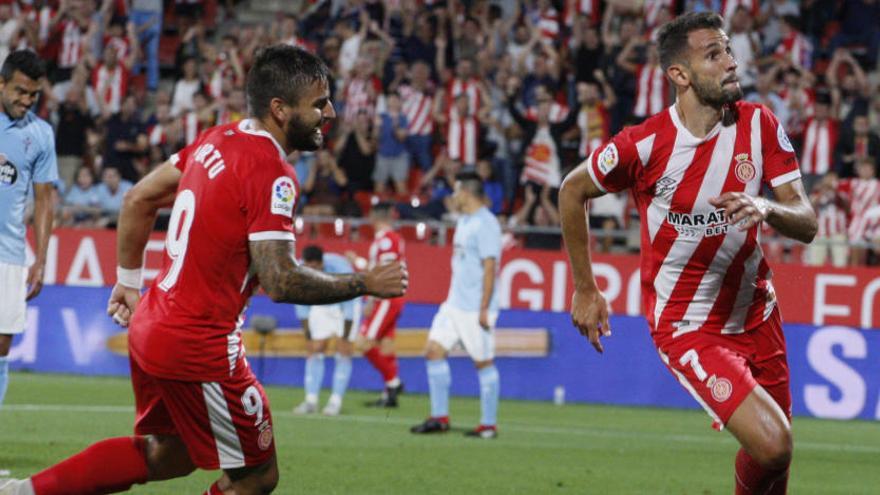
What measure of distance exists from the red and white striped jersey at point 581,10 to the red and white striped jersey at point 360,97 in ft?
10.7

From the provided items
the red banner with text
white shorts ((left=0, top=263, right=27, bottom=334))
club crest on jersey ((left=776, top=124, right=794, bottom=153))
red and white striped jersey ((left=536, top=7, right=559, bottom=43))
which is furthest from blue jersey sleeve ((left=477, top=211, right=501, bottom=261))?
red and white striped jersey ((left=536, top=7, right=559, bottom=43))

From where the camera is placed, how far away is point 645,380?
15.8m

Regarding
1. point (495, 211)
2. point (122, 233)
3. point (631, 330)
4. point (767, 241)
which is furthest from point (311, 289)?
point (495, 211)

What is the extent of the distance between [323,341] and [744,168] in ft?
27.6

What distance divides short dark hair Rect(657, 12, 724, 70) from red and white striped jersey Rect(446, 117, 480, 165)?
13421 mm

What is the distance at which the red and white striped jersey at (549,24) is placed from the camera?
21109 millimetres

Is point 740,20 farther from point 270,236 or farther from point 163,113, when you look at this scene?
point 270,236

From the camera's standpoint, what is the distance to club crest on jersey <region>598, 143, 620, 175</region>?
258 inches

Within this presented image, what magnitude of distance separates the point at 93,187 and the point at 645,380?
29.1 feet

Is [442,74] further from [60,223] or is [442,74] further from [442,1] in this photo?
[60,223]

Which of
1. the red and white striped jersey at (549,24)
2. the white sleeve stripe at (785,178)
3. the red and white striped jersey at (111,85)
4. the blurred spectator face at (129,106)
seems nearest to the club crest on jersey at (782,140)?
the white sleeve stripe at (785,178)

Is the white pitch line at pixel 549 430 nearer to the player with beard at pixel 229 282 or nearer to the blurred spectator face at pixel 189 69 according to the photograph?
the player with beard at pixel 229 282

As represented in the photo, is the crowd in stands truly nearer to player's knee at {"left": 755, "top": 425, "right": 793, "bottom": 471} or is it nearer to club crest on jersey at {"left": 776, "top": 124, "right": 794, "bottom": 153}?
club crest on jersey at {"left": 776, "top": 124, "right": 794, "bottom": 153}

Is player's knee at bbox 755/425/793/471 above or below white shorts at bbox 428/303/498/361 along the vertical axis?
above
